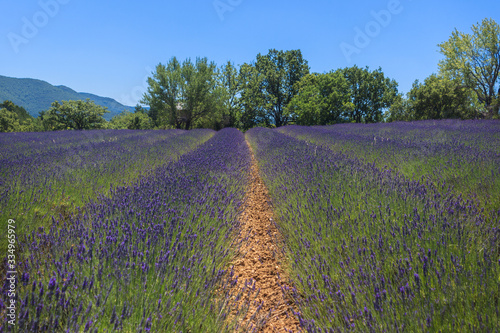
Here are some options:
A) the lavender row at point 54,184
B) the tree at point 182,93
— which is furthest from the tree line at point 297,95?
the lavender row at point 54,184

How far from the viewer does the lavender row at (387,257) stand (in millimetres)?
1161

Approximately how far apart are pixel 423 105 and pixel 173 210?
33765 millimetres

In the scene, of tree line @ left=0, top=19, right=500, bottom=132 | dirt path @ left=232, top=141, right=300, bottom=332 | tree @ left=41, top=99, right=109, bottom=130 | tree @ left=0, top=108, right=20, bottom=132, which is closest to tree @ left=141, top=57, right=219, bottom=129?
tree line @ left=0, top=19, right=500, bottom=132

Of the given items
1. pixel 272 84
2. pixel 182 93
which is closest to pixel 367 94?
pixel 272 84

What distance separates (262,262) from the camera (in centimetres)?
261

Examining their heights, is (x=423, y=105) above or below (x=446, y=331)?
above

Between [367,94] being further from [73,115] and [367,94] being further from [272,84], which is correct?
[73,115]

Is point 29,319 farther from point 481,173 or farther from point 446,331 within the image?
point 481,173

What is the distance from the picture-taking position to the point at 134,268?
1455 mm

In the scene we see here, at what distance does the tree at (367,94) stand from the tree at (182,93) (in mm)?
22404

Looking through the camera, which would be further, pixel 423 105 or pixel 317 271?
pixel 423 105

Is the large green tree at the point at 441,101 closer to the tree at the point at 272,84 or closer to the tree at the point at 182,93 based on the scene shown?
the tree at the point at 272,84

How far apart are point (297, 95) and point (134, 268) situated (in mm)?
33430

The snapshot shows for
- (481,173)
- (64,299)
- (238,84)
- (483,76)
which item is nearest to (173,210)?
(64,299)
